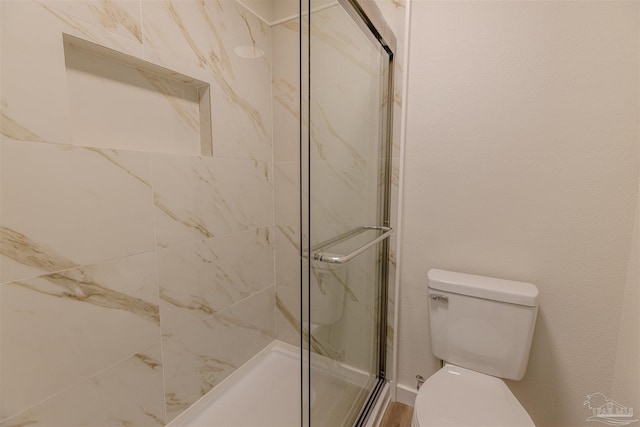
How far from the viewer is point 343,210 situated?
115 cm

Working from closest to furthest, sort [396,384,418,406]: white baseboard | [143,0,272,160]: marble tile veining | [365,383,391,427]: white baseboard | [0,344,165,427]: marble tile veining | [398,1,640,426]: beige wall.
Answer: [0,344,165,427]: marble tile veining → [398,1,640,426]: beige wall → [143,0,272,160]: marble tile veining → [365,383,391,427]: white baseboard → [396,384,418,406]: white baseboard

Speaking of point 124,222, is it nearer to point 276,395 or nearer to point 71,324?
point 71,324

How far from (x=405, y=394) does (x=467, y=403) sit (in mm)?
642

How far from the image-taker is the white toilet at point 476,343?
40.0 inches

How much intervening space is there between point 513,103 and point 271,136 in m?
1.34

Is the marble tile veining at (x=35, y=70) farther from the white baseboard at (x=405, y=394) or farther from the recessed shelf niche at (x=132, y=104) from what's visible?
the white baseboard at (x=405, y=394)

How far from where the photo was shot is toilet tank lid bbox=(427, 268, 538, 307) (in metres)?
1.15

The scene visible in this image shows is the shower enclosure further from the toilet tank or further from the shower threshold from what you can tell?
the toilet tank

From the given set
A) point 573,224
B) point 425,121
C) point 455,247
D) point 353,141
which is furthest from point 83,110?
point 573,224

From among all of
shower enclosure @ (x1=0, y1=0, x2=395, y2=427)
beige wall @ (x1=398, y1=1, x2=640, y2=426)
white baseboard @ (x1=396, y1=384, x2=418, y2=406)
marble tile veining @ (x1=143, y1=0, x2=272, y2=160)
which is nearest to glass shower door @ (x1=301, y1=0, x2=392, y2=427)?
shower enclosure @ (x1=0, y1=0, x2=395, y2=427)

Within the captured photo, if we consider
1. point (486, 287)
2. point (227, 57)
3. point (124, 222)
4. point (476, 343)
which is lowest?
point (476, 343)

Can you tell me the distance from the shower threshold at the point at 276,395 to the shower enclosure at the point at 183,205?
0.01 metres

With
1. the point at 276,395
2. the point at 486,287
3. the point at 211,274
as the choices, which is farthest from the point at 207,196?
the point at 486,287

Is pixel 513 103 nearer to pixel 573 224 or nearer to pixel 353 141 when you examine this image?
pixel 573 224
